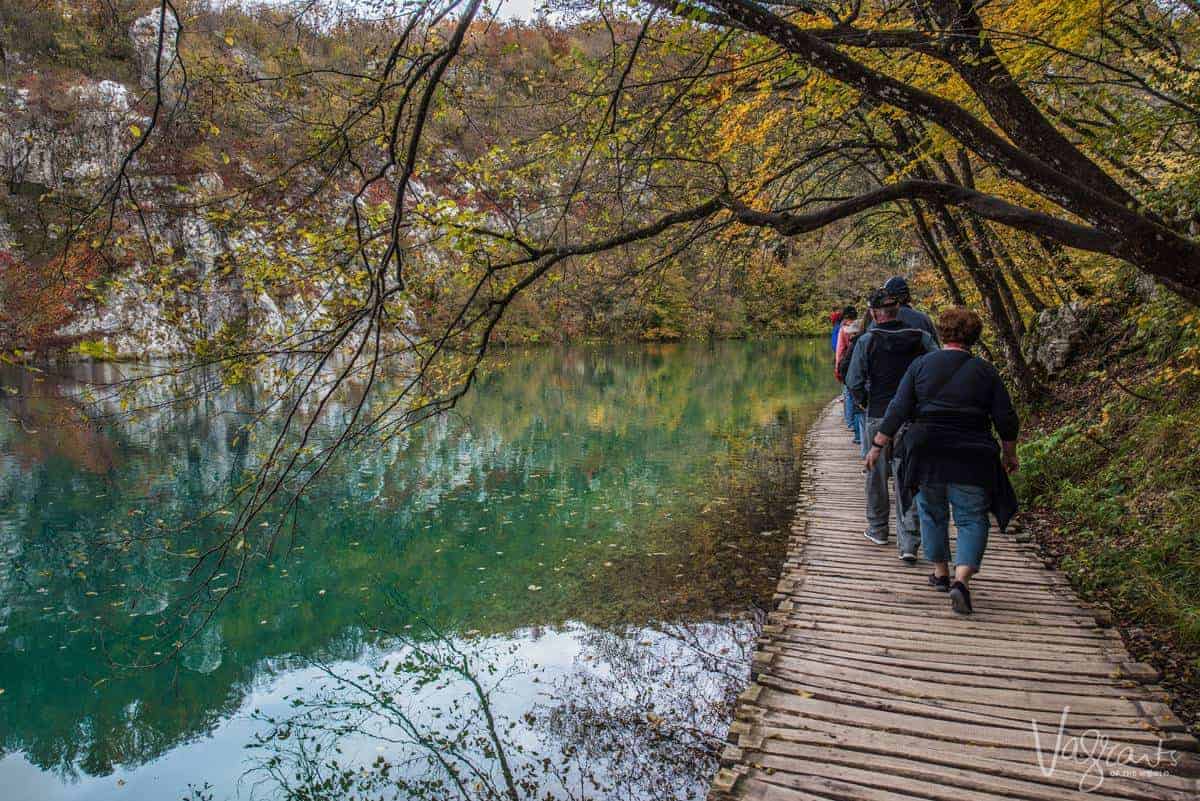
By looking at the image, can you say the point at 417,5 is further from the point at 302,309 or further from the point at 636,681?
the point at 636,681

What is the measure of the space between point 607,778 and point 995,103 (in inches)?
175

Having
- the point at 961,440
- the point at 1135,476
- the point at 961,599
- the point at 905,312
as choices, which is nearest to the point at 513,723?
the point at 961,599

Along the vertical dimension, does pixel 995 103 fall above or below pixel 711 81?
below

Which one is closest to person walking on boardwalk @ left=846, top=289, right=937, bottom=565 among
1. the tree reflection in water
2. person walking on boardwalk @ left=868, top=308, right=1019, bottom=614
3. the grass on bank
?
person walking on boardwalk @ left=868, top=308, right=1019, bottom=614

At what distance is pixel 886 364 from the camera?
5.04 m

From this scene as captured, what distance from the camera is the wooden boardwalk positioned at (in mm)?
2721

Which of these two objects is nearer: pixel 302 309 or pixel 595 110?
pixel 302 309

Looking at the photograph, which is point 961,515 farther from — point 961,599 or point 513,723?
point 513,723

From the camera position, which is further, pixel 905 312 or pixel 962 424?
pixel 905 312

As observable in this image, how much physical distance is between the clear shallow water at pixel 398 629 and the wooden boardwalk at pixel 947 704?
46.7 inches

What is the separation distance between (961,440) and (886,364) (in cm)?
121

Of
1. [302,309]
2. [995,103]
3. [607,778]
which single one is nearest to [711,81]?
[995,103]

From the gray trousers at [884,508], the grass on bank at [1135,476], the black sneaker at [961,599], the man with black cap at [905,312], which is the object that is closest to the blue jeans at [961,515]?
the black sneaker at [961,599]

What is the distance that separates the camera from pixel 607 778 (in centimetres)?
427
